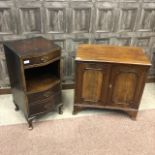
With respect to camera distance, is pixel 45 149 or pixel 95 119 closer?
pixel 45 149

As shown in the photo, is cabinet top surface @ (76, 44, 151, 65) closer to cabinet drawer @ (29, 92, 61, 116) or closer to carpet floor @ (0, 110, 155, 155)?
cabinet drawer @ (29, 92, 61, 116)

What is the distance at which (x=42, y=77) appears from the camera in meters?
2.01

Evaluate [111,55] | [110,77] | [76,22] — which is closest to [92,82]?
[110,77]

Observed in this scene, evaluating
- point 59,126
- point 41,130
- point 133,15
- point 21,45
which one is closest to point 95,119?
point 59,126

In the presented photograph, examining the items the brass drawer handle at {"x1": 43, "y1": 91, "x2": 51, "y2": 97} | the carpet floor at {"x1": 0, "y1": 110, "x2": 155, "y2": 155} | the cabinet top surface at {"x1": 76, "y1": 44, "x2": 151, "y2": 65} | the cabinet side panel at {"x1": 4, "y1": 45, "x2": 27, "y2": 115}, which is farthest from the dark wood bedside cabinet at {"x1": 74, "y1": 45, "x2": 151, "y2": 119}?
the cabinet side panel at {"x1": 4, "y1": 45, "x2": 27, "y2": 115}

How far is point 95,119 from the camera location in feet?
7.04

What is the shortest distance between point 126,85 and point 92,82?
0.32 m

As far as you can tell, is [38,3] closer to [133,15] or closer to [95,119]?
[133,15]

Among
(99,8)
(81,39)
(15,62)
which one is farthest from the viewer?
(81,39)

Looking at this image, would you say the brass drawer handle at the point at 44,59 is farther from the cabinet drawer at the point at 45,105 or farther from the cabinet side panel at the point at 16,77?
the cabinet drawer at the point at 45,105

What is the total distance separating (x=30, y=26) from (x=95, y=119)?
1164mm

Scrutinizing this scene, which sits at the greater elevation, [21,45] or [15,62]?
[21,45]

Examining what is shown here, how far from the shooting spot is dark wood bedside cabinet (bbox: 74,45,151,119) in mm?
1845

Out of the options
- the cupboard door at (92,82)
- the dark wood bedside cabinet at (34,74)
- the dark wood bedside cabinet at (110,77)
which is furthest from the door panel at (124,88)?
the dark wood bedside cabinet at (34,74)
